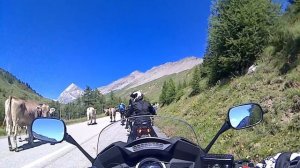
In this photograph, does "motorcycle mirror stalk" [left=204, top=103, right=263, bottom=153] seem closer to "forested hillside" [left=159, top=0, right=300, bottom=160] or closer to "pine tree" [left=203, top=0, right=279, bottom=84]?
"forested hillside" [left=159, top=0, right=300, bottom=160]

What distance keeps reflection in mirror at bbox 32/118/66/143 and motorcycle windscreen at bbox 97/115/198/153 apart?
0.35 metres

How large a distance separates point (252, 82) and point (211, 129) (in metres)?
5.52

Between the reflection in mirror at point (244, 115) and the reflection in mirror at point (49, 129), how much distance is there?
1.34m

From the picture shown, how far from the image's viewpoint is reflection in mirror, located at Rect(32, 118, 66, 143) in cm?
325

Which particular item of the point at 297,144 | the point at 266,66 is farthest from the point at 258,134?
the point at 266,66

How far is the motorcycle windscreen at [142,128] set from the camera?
3471 mm

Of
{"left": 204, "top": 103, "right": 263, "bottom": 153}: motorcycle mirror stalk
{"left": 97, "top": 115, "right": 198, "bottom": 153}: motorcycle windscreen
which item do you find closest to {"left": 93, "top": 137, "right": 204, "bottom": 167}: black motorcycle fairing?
{"left": 204, "top": 103, "right": 263, "bottom": 153}: motorcycle mirror stalk

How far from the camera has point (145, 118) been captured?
11.7ft

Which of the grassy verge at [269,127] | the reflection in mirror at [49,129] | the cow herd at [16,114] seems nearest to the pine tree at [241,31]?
the grassy verge at [269,127]

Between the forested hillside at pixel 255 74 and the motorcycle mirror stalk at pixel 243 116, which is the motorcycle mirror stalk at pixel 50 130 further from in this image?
the forested hillside at pixel 255 74

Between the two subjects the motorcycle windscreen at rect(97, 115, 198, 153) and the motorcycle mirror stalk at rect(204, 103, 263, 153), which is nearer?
the motorcycle mirror stalk at rect(204, 103, 263, 153)

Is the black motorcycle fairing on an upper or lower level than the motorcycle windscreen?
lower

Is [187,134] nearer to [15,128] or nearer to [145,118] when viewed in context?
[145,118]

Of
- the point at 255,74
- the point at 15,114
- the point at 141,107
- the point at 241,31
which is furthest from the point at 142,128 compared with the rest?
the point at 241,31
